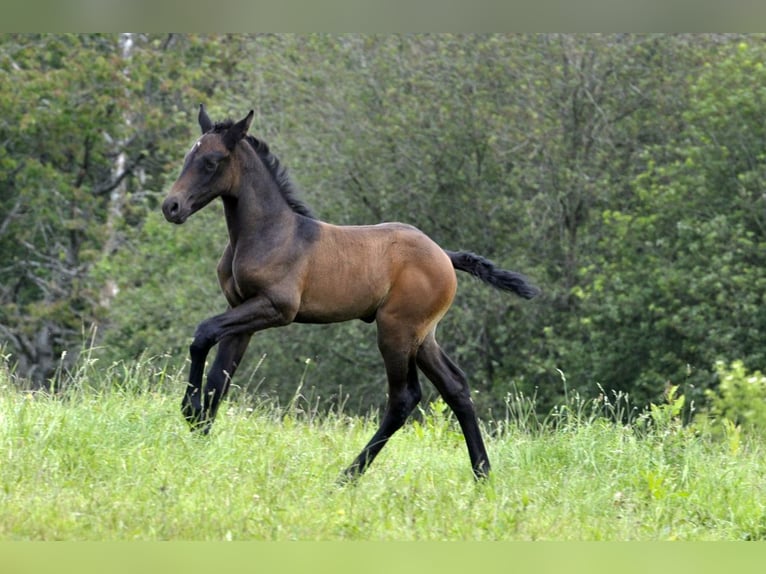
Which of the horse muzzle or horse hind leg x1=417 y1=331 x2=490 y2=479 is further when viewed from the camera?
horse hind leg x1=417 y1=331 x2=490 y2=479

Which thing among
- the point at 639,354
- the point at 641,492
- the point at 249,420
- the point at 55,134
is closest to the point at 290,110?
the point at 55,134

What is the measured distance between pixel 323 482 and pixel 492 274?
1896 millimetres

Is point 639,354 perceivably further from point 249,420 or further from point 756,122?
point 249,420

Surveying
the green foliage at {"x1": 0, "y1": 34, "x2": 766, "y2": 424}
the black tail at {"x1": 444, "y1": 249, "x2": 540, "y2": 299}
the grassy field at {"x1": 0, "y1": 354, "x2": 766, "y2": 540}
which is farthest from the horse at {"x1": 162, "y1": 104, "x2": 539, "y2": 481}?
the green foliage at {"x1": 0, "y1": 34, "x2": 766, "y2": 424}

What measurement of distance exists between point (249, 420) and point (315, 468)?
106cm

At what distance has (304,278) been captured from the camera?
6984mm

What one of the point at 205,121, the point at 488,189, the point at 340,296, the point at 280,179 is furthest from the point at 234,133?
the point at 488,189

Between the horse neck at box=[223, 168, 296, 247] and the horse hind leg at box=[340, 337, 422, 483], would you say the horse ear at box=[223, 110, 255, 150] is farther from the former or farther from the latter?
the horse hind leg at box=[340, 337, 422, 483]

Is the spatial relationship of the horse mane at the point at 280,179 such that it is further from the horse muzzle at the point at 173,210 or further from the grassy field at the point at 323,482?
the grassy field at the point at 323,482

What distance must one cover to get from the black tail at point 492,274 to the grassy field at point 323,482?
921 mm

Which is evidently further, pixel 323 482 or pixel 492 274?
pixel 492 274

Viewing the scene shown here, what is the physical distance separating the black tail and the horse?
0.25 metres

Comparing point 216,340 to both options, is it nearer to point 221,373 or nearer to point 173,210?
point 221,373

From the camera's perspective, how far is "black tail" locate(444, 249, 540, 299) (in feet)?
24.3
